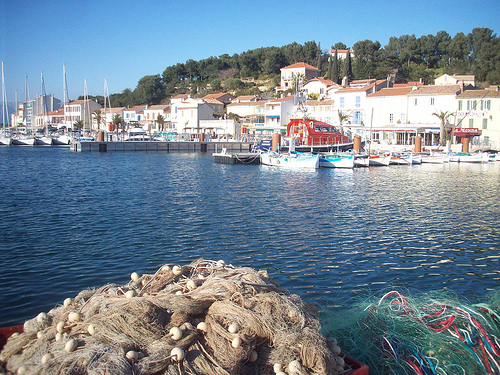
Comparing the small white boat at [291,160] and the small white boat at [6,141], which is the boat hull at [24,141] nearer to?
the small white boat at [6,141]

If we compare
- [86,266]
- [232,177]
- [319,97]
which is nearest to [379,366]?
[86,266]

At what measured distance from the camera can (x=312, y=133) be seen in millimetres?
47406

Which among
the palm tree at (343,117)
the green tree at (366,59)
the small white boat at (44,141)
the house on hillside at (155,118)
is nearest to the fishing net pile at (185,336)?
the palm tree at (343,117)

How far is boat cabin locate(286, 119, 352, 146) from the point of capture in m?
47.3

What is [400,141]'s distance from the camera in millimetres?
59875

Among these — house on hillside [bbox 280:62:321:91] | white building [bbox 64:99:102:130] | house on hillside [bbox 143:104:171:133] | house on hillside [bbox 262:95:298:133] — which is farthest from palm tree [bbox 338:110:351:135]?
white building [bbox 64:99:102:130]

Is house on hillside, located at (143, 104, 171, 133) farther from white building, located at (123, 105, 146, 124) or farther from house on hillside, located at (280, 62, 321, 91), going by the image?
house on hillside, located at (280, 62, 321, 91)

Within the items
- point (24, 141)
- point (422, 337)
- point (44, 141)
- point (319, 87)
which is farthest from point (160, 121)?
point (422, 337)

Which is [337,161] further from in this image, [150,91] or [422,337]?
[150,91]

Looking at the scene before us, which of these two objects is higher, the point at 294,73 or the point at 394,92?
the point at 294,73

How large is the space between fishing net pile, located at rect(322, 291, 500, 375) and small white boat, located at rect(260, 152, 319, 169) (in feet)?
107

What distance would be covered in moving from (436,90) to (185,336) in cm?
6132

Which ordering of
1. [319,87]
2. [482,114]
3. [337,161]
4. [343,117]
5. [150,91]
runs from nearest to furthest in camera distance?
[337,161]
[482,114]
[343,117]
[319,87]
[150,91]

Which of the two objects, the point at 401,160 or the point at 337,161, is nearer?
the point at 337,161
